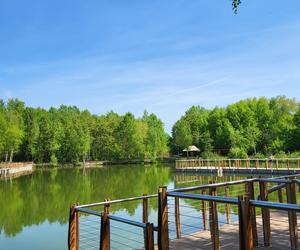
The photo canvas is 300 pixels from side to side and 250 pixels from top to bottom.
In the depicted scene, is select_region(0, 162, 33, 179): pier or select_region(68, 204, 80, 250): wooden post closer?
select_region(68, 204, 80, 250): wooden post

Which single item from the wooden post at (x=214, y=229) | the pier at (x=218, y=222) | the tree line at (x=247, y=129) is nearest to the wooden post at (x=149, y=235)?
the pier at (x=218, y=222)

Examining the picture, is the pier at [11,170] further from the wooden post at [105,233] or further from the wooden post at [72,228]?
the wooden post at [105,233]

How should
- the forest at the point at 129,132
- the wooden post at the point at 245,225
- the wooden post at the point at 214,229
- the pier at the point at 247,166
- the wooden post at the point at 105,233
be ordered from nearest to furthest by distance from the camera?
the wooden post at the point at 245,225
the wooden post at the point at 105,233
the wooden post at the point at 214,229
the pier at the point at 247,166
the forest at the point at 129,132

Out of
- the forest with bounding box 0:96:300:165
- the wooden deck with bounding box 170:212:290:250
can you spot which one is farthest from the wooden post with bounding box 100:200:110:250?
Result: the forest with bounding box 0:96:300:165

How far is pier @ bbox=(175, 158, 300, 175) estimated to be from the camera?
23.6 meters

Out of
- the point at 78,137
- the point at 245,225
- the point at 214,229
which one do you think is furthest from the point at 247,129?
the point at 245,225

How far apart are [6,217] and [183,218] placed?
27.0ft

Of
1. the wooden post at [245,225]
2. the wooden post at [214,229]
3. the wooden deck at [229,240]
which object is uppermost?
the wooden post at [245,225]

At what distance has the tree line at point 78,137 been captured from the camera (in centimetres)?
5528

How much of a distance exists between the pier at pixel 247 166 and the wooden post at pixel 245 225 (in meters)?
21.1

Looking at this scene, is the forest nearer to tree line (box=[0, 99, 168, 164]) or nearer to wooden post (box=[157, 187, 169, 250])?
tree line (box=[0, 99, 168, 164])

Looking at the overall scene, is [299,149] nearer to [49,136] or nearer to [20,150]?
[49,136]

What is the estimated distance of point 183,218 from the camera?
1061 centimetres

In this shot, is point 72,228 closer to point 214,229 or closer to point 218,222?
point 214,229
